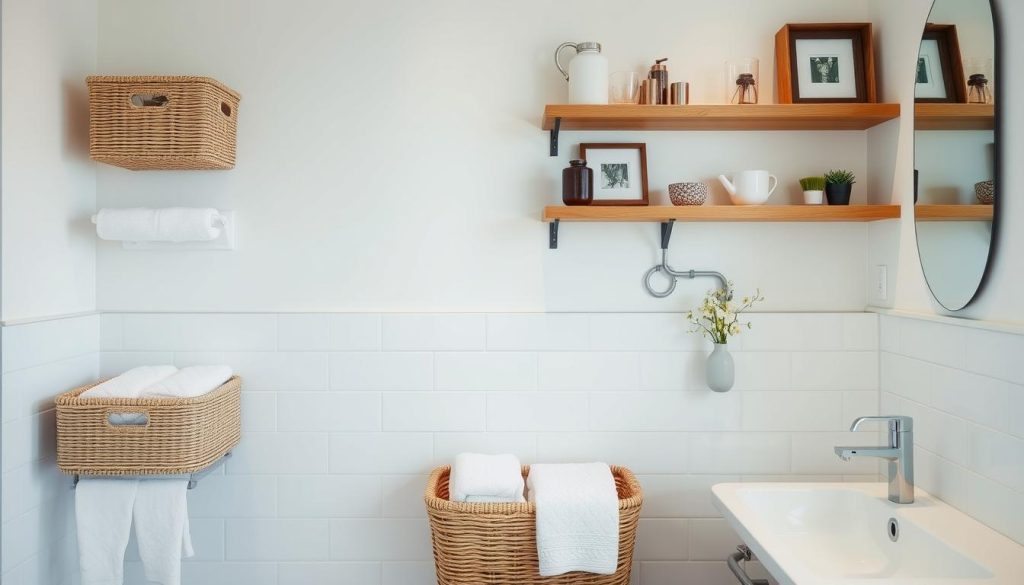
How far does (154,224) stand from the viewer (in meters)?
1.91

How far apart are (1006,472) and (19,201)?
2334 millimetres

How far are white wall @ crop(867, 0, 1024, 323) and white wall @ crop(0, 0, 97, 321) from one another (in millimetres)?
2231

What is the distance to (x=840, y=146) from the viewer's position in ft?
6.80

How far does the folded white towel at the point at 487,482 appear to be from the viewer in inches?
68.6

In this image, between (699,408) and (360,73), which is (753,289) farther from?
(360,73)

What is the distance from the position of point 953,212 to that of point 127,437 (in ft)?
6.68

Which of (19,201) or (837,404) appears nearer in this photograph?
(19,201)

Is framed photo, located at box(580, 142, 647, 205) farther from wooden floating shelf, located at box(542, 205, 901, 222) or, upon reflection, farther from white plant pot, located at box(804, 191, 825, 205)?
white plant pot, located at box(804, 191, 825, 205)

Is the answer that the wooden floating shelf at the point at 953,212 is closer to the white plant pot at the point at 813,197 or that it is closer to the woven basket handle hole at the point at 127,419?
the white plant pot at the point at 813,197

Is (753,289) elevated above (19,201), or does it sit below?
below

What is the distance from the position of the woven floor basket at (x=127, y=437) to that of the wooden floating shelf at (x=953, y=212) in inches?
72.9

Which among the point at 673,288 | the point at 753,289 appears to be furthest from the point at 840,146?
the point at 673,288

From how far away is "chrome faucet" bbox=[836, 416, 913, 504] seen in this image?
1677mm

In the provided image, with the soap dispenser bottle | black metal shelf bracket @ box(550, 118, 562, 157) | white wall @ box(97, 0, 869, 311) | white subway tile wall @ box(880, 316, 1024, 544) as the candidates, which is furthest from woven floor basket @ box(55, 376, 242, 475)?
white subway tile wall @ box(880, 316, 1024, 544)
